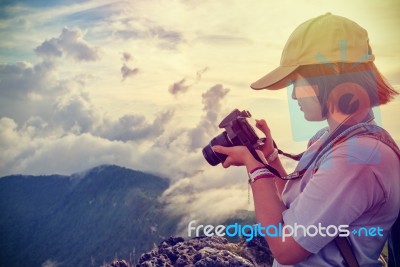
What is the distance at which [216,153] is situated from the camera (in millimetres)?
1633

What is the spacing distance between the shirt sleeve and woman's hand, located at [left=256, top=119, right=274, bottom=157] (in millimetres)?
657

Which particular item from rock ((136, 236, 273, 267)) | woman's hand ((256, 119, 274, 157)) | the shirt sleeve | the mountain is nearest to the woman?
the shirt sleeve

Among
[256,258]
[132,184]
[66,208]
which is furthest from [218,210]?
[256,258]

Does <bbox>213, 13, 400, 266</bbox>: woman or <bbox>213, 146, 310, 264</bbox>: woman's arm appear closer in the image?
<bbox>213, 13, 400, 266</bbox>: woman

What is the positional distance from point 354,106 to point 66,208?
149 metres

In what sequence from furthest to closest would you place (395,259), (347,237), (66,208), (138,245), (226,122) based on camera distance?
(66,208)
(138,245)
(226,122)
(395,259)
(347,237)

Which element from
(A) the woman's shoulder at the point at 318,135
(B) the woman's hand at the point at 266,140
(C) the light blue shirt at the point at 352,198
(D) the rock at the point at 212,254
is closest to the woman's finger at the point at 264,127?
(B) the woman's hand at the point at 266,140

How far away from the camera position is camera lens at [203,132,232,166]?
1.63 m

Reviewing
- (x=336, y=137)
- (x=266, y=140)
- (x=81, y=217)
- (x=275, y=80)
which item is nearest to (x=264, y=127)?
(x=266, y=140)

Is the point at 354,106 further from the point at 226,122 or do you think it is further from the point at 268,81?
the point at 226,122

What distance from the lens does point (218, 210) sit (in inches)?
3519

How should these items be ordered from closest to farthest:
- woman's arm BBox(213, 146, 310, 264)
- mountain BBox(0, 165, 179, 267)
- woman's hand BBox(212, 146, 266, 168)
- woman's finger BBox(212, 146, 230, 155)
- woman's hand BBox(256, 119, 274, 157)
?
woman's arm BBox(213, 146, 310, 264) < woman's hand BBox(212, 146, 266, 168) < woman's finger BBox(212, 146, 230, 155) < woman's hand BBox(256, 119, 274, 157) < mountain BBox(0, 165, 179, 267)

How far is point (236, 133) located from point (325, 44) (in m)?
0.47

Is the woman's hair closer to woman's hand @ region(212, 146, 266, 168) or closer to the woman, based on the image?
the woman
